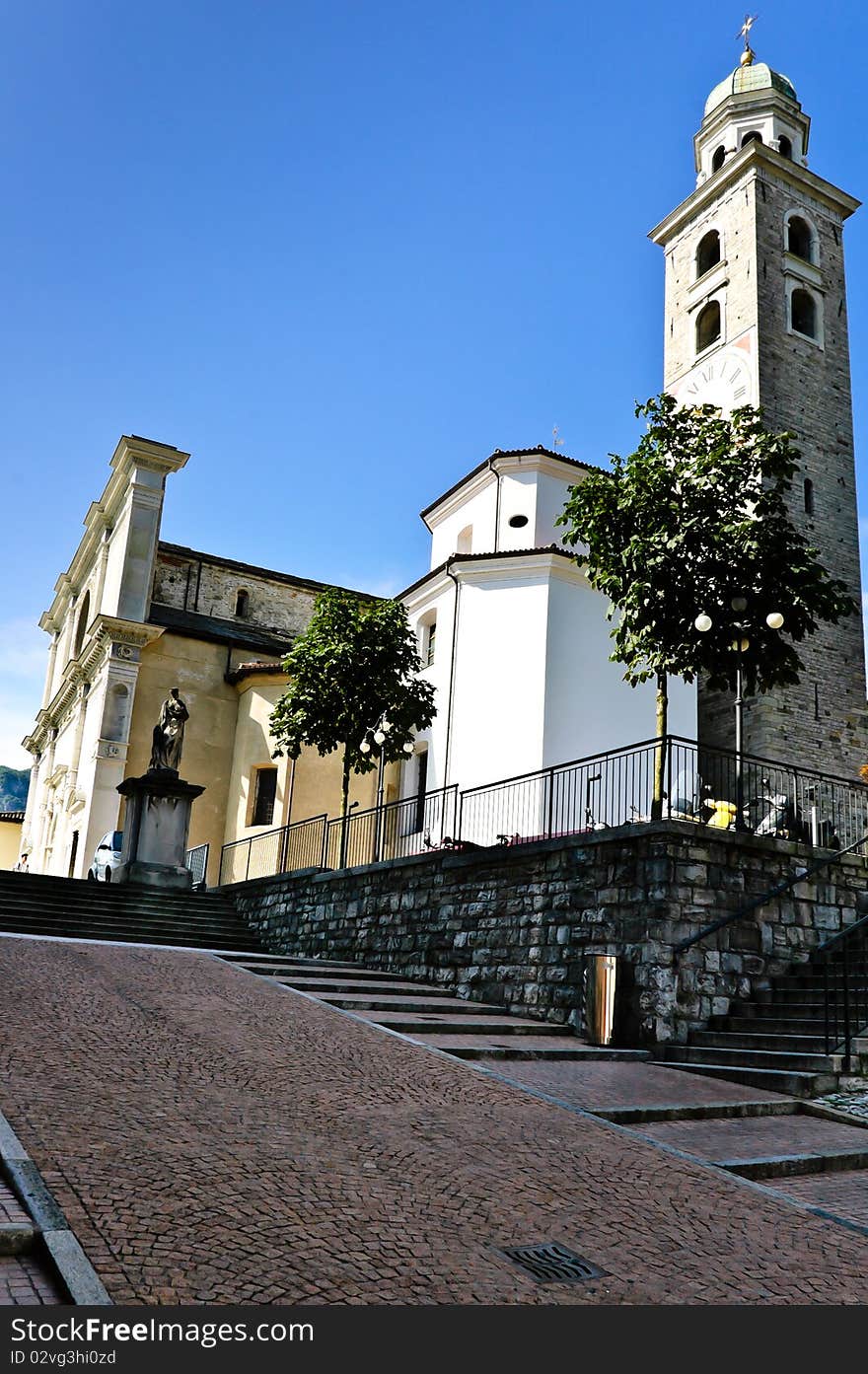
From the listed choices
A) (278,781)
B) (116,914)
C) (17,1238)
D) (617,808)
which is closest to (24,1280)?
(17,1238)

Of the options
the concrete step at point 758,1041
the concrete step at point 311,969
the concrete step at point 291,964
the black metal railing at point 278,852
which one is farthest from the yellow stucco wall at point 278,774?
the concrete step at point 758,1041

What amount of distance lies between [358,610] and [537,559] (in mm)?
6640

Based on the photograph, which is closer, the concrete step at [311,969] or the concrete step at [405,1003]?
the concrete step at [405,1003]

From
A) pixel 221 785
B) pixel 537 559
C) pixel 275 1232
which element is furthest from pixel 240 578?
pixel 275 1232

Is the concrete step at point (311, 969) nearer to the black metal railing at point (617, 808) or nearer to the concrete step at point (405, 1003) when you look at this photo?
the concrete step at point (405, 1003)

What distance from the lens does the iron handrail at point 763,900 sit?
11.6 meters

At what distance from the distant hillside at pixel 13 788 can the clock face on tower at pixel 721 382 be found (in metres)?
107

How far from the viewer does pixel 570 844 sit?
13.0 m

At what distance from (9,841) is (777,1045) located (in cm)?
5124

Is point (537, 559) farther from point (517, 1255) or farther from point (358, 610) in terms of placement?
point (517, 1255)

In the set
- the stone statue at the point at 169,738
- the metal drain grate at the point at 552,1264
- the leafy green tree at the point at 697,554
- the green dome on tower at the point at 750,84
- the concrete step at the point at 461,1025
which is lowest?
the metal drain grate at the point at 552,1264

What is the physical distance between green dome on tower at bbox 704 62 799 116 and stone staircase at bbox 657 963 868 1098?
107ft

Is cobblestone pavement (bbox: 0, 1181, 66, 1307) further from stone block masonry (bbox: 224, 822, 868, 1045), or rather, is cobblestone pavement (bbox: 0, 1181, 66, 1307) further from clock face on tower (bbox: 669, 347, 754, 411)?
clock face on tower (bbox: 669, 347, 754, 411)

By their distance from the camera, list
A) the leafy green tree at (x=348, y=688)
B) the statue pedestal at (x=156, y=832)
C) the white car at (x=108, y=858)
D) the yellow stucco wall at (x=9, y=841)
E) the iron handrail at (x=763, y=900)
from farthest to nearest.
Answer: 1. the yellow stucco wall at (x=9, y=841)
2. the white car at (x=108, y=858)
3. the statue pedestal at (x=156, y=832)
4. the leafy green tree at (x=348, y=688)
5. the iron handrail at (x=763, y=900)
